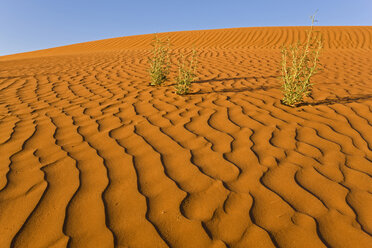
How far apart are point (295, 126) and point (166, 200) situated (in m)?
1.91

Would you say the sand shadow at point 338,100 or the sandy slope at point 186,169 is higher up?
the sandy slope at point 186,169

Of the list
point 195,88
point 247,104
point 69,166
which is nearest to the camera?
point 69,166

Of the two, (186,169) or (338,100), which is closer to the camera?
(186,169)

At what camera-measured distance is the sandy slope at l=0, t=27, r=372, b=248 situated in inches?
66.7

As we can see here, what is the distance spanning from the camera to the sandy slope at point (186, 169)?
169 centimetres

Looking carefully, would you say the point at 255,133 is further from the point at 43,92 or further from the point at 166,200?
the point at 43,92

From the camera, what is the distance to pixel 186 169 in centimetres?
238

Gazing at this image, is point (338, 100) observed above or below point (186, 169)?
below

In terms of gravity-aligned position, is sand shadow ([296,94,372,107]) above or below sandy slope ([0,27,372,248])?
below

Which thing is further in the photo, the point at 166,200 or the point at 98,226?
the point at 166,200

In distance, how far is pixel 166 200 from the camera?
6.47 feet

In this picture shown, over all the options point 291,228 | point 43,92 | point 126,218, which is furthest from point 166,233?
point 43,92

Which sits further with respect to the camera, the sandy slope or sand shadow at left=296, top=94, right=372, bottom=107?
sand shadow at left=296, top=94, right=372, bottom=107

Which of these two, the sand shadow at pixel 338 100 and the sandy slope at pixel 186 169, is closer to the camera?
the sandy slope at pixel 186 169
